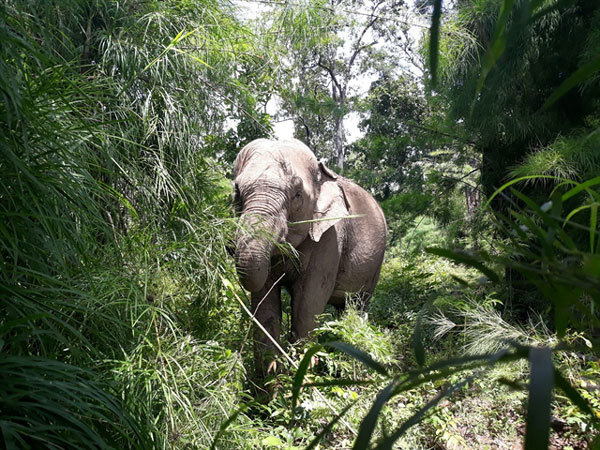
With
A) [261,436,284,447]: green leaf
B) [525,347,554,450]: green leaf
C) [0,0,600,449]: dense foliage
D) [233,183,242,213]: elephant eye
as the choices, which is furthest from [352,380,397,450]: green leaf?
[233,183,242,213]: elephant eye

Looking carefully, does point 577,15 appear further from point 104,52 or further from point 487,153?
point 104,52

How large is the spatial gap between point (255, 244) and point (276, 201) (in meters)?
0.40

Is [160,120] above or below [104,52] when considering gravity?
below

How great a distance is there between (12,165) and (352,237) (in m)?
3.42

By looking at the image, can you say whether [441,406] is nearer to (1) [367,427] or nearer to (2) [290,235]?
(2) [290,235]

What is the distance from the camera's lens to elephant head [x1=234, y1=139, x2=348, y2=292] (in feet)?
10.3

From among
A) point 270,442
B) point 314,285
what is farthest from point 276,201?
point 270,442

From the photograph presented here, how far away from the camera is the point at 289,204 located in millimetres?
3625

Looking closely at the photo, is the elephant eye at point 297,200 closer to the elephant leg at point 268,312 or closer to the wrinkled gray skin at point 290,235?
the wrinkled gray skin at point 290,235

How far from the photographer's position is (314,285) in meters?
3.98

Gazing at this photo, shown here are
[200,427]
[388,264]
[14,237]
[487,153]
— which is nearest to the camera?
[14,237]

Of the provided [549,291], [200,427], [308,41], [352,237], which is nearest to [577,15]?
[308,41]

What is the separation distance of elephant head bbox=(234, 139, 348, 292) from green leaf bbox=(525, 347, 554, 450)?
8.76 ft

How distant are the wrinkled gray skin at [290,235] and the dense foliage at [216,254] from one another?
18 cm
